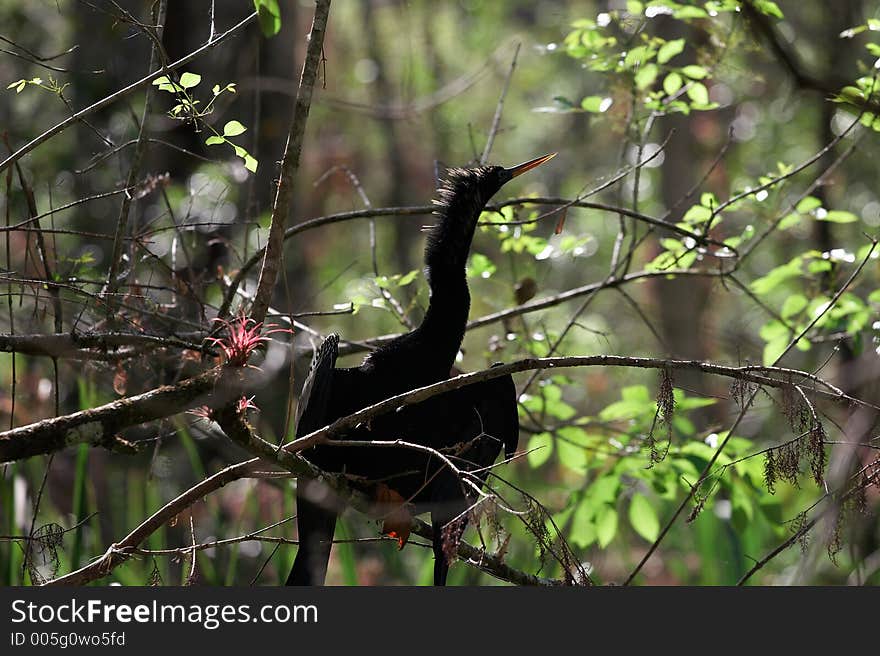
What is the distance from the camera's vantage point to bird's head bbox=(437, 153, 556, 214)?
3576 millimetres

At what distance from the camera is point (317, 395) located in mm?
3146

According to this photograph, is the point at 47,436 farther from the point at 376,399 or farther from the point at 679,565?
the point at 679,565

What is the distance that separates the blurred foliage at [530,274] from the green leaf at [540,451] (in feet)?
0.07

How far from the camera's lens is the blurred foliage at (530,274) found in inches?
122

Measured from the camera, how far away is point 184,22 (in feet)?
21.6

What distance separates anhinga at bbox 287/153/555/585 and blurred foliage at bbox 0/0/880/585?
19 centimetres

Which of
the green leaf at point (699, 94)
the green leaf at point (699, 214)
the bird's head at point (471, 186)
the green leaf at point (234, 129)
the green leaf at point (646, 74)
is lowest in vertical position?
the green leaf at point (234, 129)

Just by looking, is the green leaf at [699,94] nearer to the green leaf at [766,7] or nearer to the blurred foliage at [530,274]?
the blurred foliage at [530,274]

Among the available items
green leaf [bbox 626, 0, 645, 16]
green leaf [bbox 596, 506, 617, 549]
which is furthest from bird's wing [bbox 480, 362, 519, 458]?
green leaf [bbox 626, 0, 645, 16]

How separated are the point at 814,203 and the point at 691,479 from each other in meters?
1.24

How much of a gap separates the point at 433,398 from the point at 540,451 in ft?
2.42

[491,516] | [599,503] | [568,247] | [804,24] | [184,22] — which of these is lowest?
[491,516]

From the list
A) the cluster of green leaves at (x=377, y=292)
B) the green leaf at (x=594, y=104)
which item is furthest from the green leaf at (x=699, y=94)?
the cluster of green leaves at (x=377, y=292)

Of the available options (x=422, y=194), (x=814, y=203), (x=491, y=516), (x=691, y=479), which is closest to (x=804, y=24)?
(x=422, y=194)
